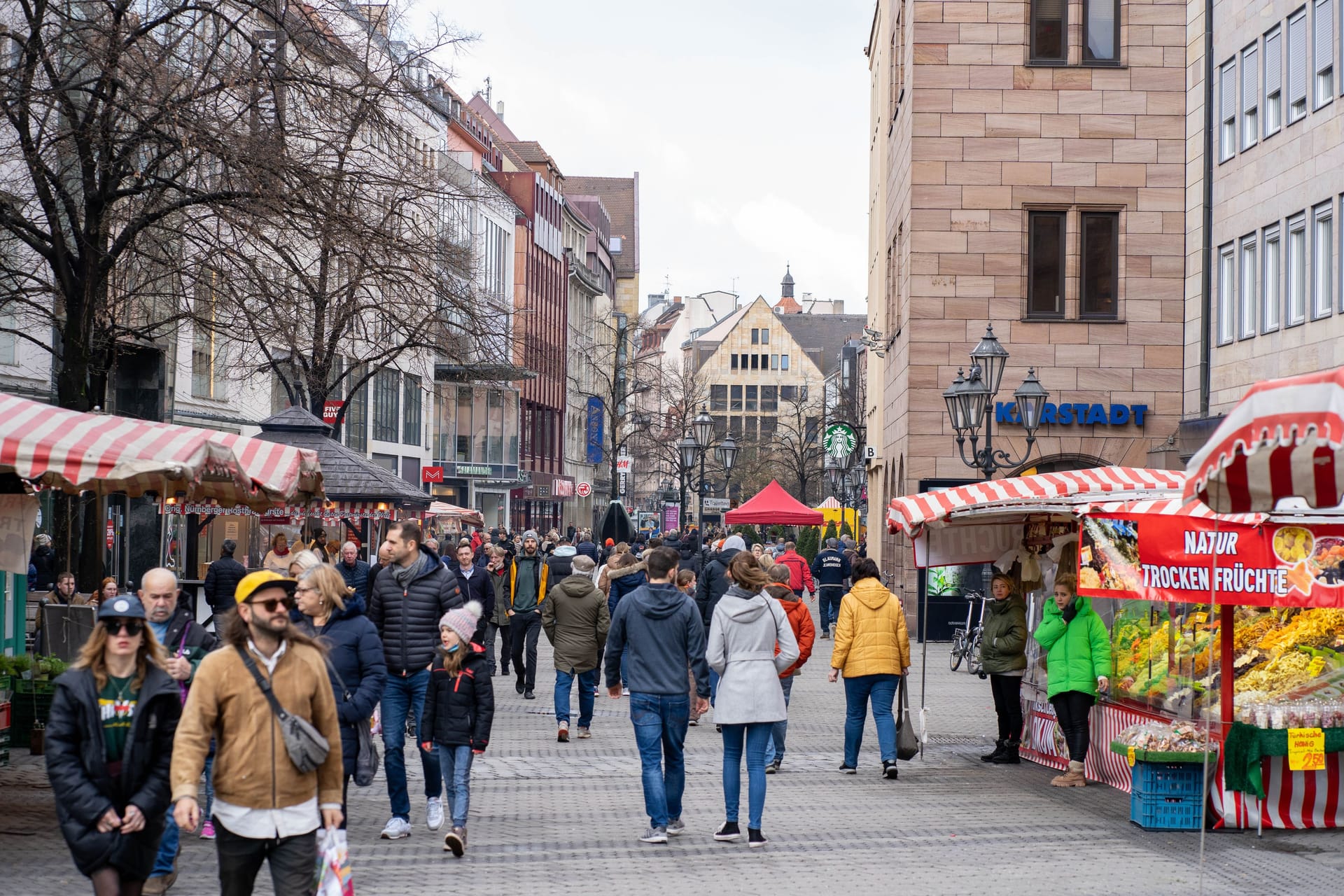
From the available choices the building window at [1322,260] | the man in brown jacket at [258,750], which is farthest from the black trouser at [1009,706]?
the building window at [1322,260]

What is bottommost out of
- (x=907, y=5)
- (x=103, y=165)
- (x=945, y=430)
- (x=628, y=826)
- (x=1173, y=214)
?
(x=628, y=826)

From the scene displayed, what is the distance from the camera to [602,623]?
16906 mm

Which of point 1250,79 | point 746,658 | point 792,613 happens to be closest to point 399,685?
point 746,658

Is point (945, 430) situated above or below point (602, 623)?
above

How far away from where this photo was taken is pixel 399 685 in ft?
36.2

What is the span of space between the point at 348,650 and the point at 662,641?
218 cm

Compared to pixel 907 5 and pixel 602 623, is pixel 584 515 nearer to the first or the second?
pixel 907 5

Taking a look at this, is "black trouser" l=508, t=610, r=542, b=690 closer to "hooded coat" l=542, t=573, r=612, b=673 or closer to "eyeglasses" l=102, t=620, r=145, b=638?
"hooded coat" l=542, t=573, r=612, b=673

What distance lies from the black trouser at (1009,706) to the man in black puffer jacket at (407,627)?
231 inches

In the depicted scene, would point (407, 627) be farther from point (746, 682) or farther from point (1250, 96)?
point (1250, 96)

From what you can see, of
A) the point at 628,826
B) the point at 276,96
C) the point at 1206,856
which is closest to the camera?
the point at 1206,856

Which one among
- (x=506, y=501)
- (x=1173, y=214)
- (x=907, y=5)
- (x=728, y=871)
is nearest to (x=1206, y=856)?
(x=728, y=871)

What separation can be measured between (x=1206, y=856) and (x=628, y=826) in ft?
12.2

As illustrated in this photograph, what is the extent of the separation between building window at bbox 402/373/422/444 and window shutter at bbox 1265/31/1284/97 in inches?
1366
